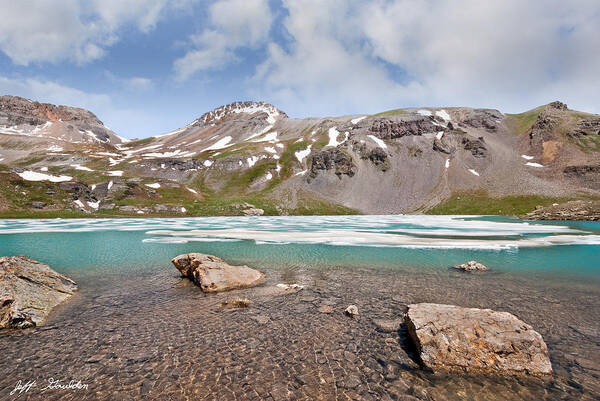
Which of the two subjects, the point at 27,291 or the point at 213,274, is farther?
the point at 213,274

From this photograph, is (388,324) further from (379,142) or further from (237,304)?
(379,142)

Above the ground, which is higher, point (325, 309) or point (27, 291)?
point (27, 291)

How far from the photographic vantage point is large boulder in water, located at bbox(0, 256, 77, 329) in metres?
12.5

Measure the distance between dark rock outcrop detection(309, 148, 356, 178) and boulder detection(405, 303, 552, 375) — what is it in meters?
155

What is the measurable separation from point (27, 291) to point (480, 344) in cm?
2110

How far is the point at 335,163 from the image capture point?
168 meters

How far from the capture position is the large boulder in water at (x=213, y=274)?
1823 cm

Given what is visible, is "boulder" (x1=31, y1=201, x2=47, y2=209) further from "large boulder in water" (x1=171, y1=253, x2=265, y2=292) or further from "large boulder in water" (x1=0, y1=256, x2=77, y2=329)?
"large boulder in water" (x1=171, y1=253, x2=265, y2=292)

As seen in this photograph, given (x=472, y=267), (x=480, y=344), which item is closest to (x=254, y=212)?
(x=472, y=267)

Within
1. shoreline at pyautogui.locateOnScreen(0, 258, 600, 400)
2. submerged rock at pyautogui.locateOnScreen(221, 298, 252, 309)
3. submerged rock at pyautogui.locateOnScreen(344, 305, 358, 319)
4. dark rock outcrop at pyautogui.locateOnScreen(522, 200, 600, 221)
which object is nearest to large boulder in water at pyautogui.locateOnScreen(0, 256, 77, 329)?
shoreline at pyautogui.locateOnScreen(0, 258, 600, 400)

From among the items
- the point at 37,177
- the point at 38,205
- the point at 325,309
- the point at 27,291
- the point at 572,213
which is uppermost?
the point at 37,177

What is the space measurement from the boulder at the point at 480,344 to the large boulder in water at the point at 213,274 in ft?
39.5

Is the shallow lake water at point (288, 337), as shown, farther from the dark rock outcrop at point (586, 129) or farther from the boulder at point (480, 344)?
the dark rock outcrop at point (586, 129)

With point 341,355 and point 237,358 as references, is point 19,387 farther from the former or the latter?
point 341,355
